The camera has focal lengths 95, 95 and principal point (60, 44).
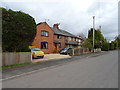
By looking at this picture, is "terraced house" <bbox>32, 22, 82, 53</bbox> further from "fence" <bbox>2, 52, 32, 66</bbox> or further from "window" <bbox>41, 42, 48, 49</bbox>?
"fence" <bbox>2, 52, 32, 66</bbox>

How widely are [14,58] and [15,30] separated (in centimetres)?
249

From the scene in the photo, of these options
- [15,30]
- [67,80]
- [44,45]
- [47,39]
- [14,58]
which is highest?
[47,39]

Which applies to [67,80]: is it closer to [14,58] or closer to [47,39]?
[14,58]

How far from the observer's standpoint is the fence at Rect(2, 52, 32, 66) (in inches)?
311

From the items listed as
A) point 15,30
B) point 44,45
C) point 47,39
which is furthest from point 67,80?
point 47,39

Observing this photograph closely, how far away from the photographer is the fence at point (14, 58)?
7892mm

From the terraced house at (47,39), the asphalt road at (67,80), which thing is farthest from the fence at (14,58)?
the terraced house at (47,39)

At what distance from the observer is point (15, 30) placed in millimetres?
8250

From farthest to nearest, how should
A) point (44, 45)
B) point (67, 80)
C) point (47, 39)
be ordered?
1. point (47, 39)
2. point (44, 45)
3. point (67, 80)

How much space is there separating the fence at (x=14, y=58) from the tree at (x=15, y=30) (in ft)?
2.07

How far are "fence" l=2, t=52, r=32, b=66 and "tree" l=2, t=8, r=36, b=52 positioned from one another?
632 millimetres

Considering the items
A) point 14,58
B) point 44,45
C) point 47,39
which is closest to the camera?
point 14,58

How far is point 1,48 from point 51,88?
6312 mm

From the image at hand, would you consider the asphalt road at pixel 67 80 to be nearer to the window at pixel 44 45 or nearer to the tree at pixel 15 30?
the tree at pixel 15 30
